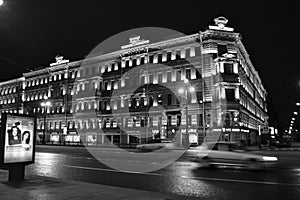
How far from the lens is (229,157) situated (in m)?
16.7

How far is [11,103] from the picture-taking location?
86.6 meters

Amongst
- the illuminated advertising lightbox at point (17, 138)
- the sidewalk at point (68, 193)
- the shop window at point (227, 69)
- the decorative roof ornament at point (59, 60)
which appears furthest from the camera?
the decorative roof ornament at point (59, 60)

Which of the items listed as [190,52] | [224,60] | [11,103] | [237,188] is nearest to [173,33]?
[190,52]

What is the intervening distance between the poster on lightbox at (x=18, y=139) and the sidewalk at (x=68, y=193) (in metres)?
0.99

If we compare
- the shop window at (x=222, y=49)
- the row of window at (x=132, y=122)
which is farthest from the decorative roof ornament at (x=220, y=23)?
the row of window at (x=132, y=122)

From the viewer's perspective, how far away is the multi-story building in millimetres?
48031

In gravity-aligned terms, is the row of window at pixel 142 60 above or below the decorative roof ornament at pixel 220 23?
below

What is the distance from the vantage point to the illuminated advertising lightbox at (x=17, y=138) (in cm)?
1017

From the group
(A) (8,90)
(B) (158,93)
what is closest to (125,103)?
(B) (158,93)

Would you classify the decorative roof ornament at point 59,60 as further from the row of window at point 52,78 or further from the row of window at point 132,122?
the row of window at point 132,122

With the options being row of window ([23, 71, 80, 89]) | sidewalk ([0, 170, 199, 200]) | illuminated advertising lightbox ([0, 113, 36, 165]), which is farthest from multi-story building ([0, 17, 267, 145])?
sidewalk ([0, 170, 199, 200])

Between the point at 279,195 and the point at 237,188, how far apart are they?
5.11 feet

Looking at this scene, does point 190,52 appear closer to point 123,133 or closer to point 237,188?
point 123,133

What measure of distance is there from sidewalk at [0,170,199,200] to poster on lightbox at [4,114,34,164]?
3.25ft
